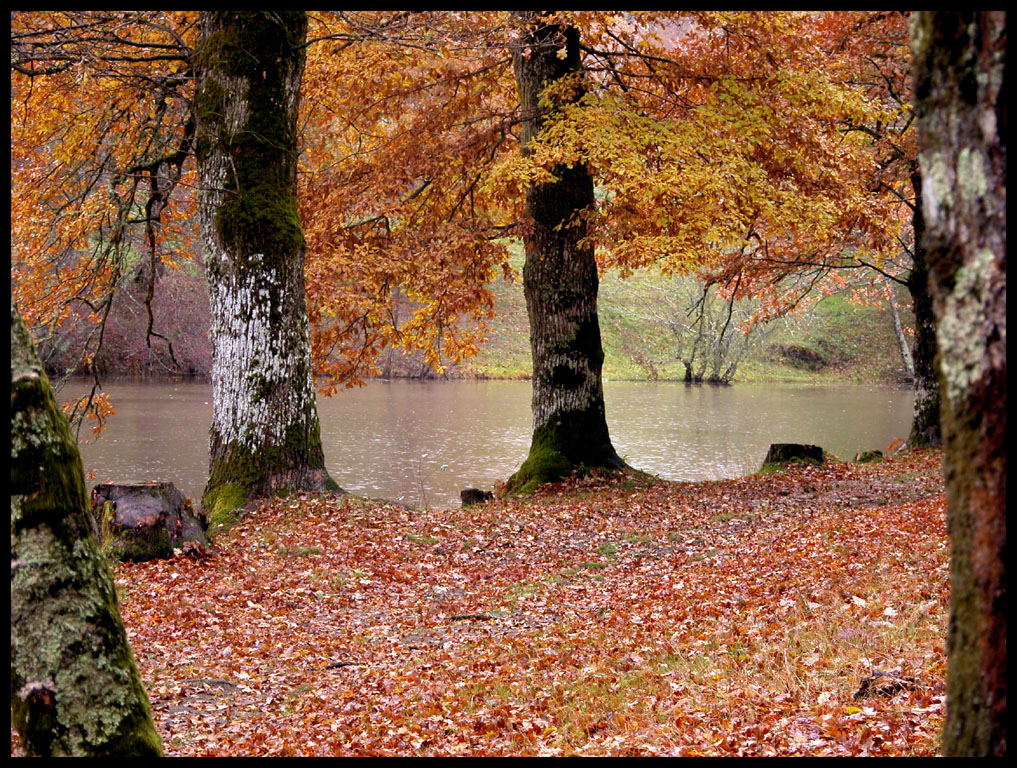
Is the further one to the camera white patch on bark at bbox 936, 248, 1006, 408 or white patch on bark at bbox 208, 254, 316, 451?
white patch on bark at bbox 208, 254, 316, 451

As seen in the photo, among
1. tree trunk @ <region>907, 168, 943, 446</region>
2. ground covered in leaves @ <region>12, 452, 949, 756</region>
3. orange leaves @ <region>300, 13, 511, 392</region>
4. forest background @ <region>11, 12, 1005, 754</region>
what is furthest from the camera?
tree trunk @ <region>907, 168, 943, 446</region>

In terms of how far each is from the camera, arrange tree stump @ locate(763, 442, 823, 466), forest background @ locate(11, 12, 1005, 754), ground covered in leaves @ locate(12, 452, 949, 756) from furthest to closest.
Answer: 1. tree stump @ locate(763, 442, 823, 466)
2. ground covered in leaves @ locate(12, 452, 949, 756)
3. forest background @ locate(11, 12, 1005, 754)

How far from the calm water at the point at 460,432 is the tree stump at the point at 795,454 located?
243 cm

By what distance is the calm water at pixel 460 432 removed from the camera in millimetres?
18812

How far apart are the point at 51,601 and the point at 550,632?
14.4ft

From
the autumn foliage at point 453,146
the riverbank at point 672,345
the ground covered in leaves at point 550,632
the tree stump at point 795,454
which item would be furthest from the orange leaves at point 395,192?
the riverbank at point 672,345

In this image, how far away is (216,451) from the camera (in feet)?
35.6

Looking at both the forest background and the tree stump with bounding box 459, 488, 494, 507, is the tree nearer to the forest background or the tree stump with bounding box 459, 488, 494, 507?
the forest background

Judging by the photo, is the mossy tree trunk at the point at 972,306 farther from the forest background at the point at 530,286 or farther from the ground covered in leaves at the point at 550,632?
the ground covered in leaves at the point at 550,632

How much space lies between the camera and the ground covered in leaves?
4703 mm

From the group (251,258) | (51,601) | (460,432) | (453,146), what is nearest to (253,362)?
(251,258)

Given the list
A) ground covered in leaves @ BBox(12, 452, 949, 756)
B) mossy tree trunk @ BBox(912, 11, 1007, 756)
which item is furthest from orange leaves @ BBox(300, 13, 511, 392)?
mossy tree trunk @ BBox(912, 11, 1007, 756)

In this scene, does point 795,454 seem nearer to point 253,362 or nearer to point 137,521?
point 253,362

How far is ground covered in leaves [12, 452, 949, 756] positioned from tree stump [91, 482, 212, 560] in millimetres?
341
